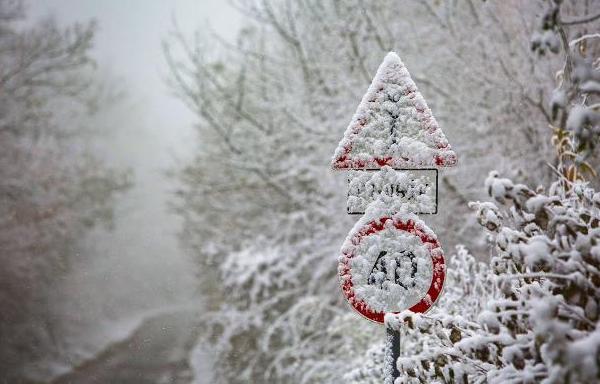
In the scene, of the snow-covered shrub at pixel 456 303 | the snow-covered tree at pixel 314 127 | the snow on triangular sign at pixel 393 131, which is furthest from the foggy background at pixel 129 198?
the snow on triangular sign at pixel 393 131

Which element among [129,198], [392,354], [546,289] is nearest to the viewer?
[546,289]

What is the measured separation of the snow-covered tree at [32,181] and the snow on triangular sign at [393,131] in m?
16.3

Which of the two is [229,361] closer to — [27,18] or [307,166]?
[307,166]

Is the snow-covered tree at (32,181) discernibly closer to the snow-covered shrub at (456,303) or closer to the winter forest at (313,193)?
the winter forest at (313,193)

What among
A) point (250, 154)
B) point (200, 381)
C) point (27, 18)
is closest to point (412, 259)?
point (250, 154)

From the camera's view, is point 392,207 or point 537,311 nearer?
point 537,311

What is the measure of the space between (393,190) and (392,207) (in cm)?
11

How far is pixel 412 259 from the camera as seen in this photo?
413cm

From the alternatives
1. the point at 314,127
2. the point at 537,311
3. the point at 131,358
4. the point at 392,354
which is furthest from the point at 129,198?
the point at 537,311

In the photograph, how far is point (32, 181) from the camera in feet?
71.7

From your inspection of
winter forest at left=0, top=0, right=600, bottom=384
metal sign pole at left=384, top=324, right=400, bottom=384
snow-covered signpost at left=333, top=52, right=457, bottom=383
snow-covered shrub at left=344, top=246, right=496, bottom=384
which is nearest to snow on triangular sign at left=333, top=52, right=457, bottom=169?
snow-covered signpost at left=333, top=52, right=457, bottom=383

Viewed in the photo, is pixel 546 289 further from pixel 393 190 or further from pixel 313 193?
pixel 313 193

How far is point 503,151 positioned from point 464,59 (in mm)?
1767

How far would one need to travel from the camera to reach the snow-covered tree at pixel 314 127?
11359mm
